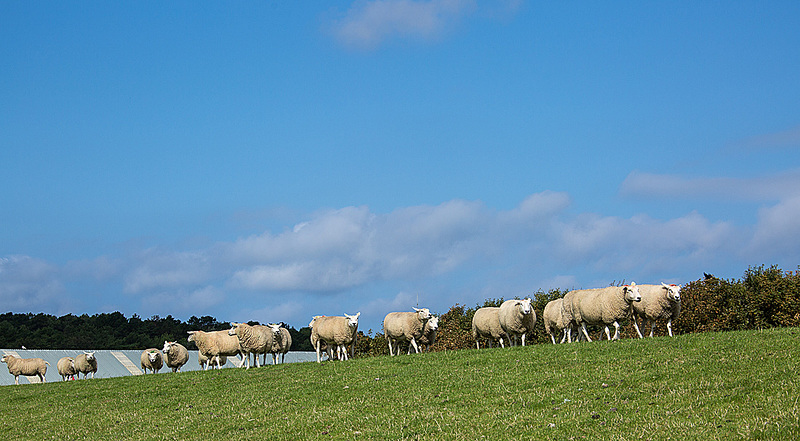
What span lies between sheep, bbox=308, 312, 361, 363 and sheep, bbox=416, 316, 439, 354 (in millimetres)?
2973

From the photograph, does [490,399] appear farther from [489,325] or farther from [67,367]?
[67,367]

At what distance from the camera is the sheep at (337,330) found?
32.9 m

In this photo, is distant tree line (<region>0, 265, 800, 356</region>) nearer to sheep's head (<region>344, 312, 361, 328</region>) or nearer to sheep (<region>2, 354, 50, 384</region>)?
sheep's head (<region>344, 312, 361, 328</region>)

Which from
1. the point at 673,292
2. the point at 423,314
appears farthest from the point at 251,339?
the point at 673,292

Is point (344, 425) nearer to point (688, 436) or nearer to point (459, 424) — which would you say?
point (459, 424)

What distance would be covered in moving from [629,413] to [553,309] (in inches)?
780

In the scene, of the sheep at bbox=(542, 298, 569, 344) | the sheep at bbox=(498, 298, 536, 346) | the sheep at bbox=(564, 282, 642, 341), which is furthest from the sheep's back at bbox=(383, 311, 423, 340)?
the sheep at bbox=(564, 282, 642, 341)

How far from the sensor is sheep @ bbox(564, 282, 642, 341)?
27188mm

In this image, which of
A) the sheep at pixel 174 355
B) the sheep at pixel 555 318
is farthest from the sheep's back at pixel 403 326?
the sheep at pixel 174 355

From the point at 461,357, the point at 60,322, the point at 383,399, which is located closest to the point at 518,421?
the point at 383,399

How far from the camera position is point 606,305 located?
1085 inches

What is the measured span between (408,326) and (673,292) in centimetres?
1203

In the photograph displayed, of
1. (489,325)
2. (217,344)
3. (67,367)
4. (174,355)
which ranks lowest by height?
(67,367)

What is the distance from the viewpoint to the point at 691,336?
70.1 feet
